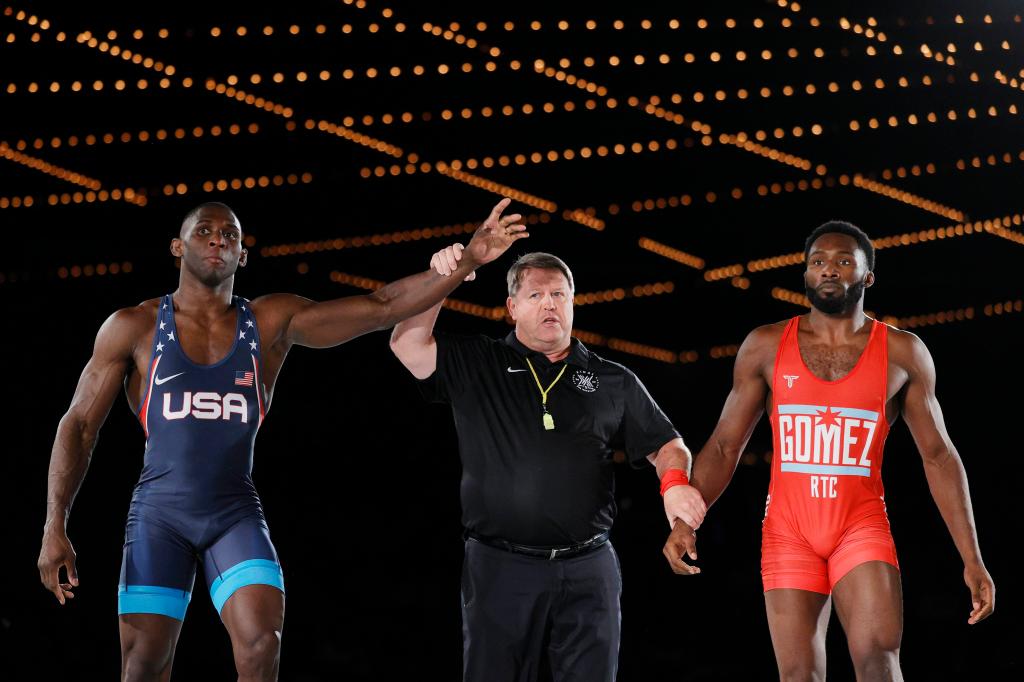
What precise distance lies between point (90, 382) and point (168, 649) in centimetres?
90

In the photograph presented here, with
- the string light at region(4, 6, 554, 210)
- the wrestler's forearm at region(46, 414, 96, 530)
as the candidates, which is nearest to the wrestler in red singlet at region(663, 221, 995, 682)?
the wrestler's forearm at region(46, 414, 96, 530)

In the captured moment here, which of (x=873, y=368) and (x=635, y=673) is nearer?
(x=873, y=368)

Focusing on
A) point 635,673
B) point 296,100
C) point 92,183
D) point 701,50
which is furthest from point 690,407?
point 92,183

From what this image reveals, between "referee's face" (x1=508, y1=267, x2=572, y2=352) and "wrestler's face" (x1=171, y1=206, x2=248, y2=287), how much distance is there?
0.98 m

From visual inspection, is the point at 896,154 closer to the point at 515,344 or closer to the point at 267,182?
the point at 267,182

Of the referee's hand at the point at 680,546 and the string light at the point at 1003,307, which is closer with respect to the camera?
the referee's hand at the point at 680,546

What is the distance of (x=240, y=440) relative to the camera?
395cm

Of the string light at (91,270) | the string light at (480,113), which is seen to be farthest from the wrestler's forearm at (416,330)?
the string light at (91,270)

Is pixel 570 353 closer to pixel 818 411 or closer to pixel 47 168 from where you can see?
pixel 818 411

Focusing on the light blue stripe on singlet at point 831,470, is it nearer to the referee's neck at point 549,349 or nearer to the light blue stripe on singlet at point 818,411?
the light blue stripe on singlet at point 818,411

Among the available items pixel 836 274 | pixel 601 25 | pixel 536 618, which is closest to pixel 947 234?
pixel 601 25

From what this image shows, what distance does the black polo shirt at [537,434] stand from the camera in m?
3.85

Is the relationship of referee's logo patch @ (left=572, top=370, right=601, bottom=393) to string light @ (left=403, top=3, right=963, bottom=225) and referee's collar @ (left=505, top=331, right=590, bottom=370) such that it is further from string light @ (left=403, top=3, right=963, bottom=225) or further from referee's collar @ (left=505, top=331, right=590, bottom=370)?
string light @ (left=403, top=3, right=963, bottom=225)

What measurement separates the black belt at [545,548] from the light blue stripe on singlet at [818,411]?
77 centimetres
